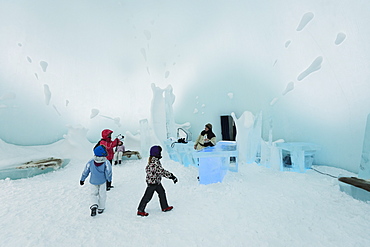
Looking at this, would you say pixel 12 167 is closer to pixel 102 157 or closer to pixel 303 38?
pixel 102 157

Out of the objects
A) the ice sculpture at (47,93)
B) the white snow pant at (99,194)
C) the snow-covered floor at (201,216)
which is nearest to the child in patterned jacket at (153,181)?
the snow-covered floor at (201,216)

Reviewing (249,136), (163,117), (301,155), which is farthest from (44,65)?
(301,155)

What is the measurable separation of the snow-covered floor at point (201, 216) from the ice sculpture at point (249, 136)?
175 centimetres

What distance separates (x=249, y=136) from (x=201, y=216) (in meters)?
4.32

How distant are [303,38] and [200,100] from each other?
581 centimetres

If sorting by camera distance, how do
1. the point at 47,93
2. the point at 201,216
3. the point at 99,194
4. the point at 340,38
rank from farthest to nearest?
the point at 47,93, the point at 340,38, the point at 99,194, the point at 201,216

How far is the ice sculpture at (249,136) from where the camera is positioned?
6.59 metres

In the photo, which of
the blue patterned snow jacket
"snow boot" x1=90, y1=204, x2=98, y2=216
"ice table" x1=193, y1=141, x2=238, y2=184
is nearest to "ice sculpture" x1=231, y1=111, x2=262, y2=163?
"ice table" x1=193, y1=141, x2=238, y2=184

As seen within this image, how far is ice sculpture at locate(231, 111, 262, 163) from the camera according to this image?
659 cm

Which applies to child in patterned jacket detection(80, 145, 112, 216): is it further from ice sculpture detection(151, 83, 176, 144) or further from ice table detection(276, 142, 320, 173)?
ice sculpture detection(151, 83, 176, 144)

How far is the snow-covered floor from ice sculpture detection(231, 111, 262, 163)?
1748 millimetres

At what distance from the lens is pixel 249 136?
673 centimetres

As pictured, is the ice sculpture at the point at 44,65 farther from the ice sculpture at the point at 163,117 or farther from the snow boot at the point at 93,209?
the snow boot at the point at 93,209

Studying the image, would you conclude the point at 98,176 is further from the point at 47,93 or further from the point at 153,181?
the point at 47,93
